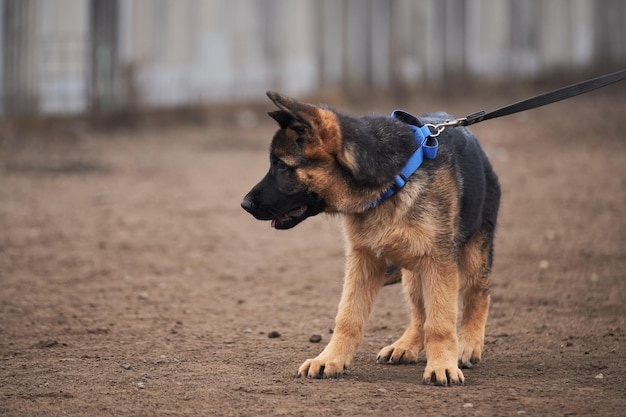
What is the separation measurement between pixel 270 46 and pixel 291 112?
1222 cm

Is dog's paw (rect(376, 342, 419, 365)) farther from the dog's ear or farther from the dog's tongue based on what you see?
the dog's ear

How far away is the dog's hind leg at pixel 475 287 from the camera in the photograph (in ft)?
17.3

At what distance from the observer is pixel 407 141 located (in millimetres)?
4812

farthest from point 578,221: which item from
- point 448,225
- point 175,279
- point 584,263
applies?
point 448,225

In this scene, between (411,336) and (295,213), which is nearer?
(295,213)

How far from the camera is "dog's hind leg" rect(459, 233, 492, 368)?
5.26 m

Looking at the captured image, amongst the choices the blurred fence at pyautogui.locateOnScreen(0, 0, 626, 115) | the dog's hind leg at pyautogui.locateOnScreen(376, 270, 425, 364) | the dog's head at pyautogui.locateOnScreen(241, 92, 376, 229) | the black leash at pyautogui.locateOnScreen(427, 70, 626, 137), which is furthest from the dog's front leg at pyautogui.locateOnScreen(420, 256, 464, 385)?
the blurred fence at pyautogui.locateOnScreen(0, 0, 626, 115)

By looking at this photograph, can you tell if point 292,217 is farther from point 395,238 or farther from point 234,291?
point 234,291

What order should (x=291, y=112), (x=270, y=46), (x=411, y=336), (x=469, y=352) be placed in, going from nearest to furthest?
(x=291, y=112)
(x=469, y=352)
(x=411, y=336)
(x=270, y=46)

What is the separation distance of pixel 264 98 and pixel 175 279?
9.12 metres

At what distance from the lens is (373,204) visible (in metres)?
4.69

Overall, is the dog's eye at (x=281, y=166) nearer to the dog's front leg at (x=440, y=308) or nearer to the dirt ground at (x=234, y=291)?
the dog's front leg at (x=440, y=308)

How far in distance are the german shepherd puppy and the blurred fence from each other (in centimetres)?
1046

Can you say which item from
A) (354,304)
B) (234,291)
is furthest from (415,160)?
(234,291)
